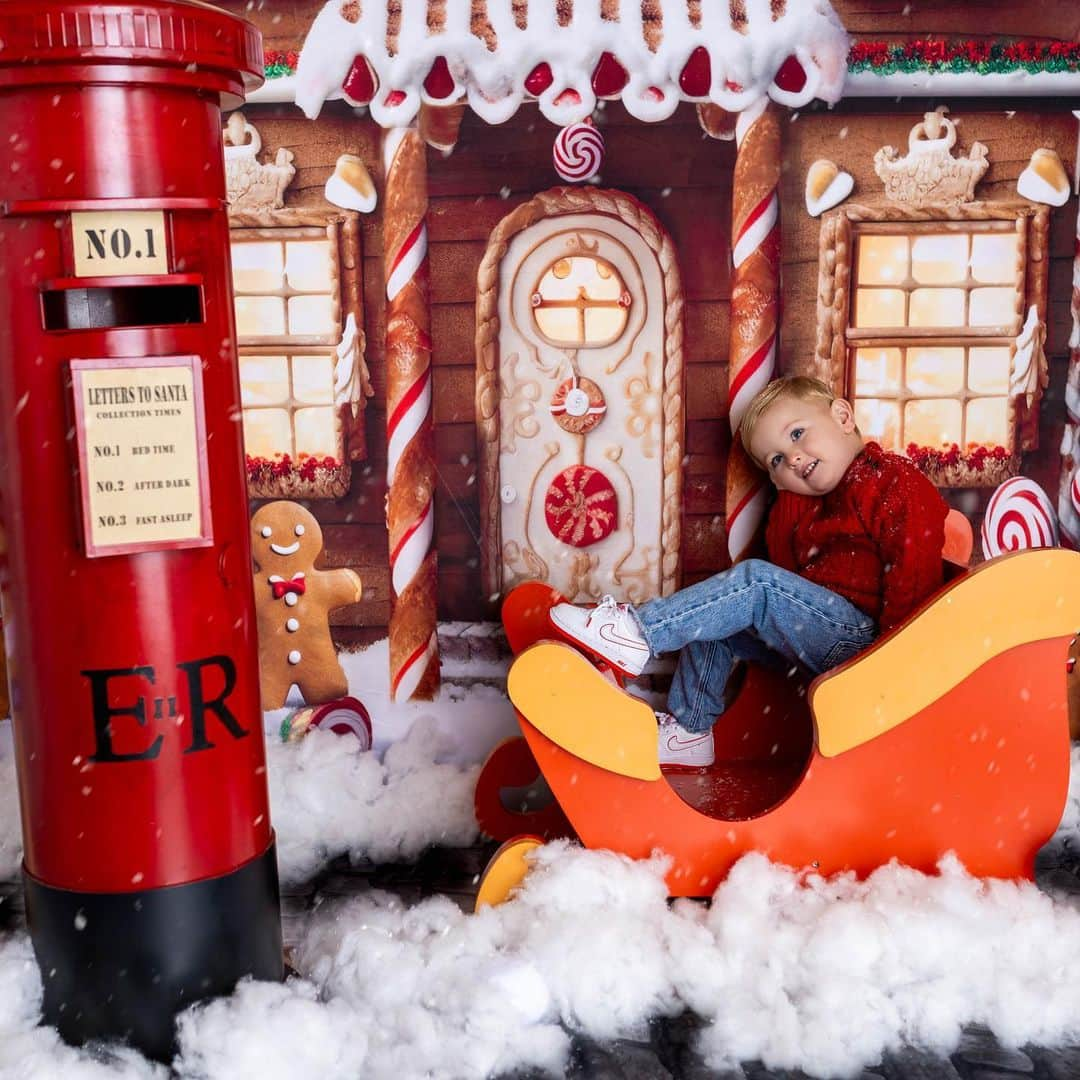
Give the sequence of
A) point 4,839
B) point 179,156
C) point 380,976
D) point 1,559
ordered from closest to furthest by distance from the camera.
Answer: point 179,156
point 1,559
point 380,976
point 4,839

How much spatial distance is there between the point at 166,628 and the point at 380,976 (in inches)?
35.9

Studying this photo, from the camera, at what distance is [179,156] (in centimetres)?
223

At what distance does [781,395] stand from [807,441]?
0.50 ft

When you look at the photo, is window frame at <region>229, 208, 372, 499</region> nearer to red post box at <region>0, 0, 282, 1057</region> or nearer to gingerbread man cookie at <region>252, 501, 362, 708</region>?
gingerbread man cookie at <region>252, 501, 362, 708</region>

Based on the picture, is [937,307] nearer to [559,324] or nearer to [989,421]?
[989,421]

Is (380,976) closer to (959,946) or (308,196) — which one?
(959,946)

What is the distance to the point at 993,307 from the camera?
3.47m

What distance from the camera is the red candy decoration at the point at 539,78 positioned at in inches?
130

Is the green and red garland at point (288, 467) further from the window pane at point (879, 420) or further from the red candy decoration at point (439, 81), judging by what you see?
the window pane at point (879, 420)

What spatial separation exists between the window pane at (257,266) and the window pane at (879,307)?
1.71 m

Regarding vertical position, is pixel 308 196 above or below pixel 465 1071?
above

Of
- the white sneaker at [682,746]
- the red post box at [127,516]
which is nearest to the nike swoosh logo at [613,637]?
the white sneaker at [682,746]

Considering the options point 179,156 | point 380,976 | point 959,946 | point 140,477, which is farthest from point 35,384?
point 959,946

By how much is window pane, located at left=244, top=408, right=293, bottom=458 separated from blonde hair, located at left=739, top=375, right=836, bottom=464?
137 cm
